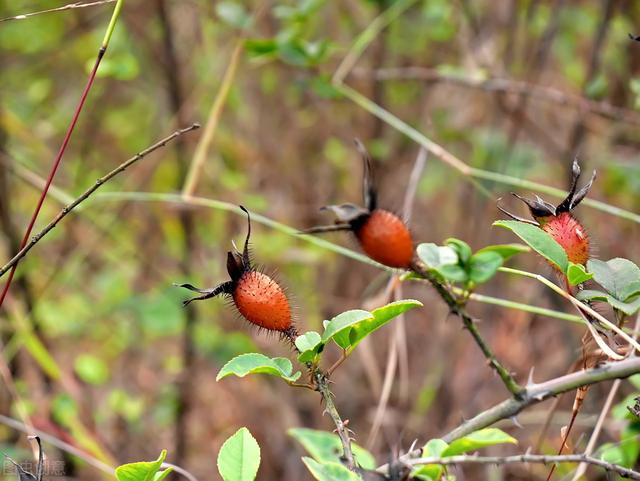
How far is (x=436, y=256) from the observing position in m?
0.95

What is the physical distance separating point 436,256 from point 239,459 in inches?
13.4

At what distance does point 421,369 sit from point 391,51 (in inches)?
50.4

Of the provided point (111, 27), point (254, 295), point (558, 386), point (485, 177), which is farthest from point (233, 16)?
point (558, 386)

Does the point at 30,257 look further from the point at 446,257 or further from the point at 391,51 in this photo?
the point at 446,257

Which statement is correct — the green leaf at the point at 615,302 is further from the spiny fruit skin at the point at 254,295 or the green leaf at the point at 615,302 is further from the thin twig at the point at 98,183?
the thin twig at the point at 98,183

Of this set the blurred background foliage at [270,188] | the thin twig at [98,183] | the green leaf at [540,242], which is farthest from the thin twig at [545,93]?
the thin twig at [98,183]

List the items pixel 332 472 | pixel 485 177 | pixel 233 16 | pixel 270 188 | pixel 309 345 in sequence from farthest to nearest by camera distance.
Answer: pixel 270 188 → pixel 233 16 → pixel 485 177 → pixel 309 345 → pixel 332 472

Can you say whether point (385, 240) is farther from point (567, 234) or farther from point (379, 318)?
point (567, 234)

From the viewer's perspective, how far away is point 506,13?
327cm

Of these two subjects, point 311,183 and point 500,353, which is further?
point 311,183

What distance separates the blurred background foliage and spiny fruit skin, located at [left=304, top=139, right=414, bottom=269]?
64.2 inches


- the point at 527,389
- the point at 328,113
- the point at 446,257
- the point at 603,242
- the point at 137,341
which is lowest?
the point at 137,341

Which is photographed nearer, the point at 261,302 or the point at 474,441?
the point at 474,441

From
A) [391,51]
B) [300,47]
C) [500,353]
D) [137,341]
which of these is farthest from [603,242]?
[137,341]
